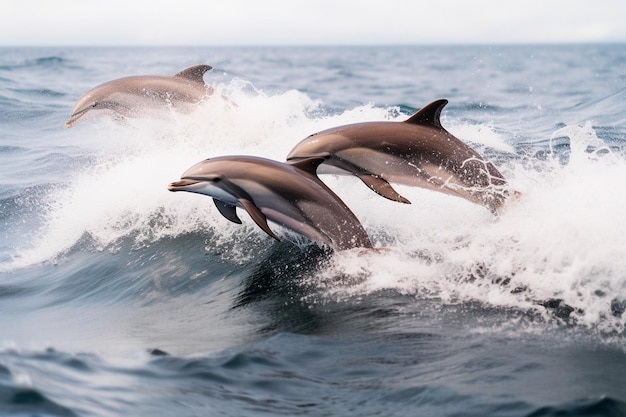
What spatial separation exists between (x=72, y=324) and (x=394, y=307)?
3.12 m

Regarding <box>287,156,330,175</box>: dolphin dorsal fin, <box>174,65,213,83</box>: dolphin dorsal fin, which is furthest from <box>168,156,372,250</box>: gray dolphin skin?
<box>174,65,213,83</box>: dolphin dorsal fin

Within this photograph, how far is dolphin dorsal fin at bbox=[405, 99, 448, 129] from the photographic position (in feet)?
24.5

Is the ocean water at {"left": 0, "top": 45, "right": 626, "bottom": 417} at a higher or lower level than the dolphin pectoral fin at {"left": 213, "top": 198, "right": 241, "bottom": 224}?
lower

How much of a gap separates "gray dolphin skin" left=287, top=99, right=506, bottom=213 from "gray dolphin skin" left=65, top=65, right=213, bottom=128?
5716 millimetres

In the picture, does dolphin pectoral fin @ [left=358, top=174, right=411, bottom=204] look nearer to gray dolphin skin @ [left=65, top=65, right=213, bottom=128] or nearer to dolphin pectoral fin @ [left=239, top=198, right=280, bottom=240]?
dolphin pectoral fin @ [left=239, top=198, right=280, bottom=240]

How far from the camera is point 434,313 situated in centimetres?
625

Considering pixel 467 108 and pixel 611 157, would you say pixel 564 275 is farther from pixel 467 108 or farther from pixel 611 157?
pixel 467 108

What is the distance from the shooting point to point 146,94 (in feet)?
43.1

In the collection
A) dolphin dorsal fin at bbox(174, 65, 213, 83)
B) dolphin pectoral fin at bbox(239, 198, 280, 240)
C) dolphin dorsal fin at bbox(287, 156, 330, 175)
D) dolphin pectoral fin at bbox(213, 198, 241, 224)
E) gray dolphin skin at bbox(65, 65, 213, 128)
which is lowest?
dolphin pectoral fin at bbox(213, 198, 241, 224)

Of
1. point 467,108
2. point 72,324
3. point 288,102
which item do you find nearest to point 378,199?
point 72,324

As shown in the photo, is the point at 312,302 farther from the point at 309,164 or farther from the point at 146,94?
the point at 146,94

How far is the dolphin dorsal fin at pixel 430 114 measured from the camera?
24.5 feet

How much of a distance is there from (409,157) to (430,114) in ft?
1.66

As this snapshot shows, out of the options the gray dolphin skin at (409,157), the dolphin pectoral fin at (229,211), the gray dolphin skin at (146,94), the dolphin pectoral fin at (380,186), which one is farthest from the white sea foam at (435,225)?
the dolphin pectoral fin at (229,211)
